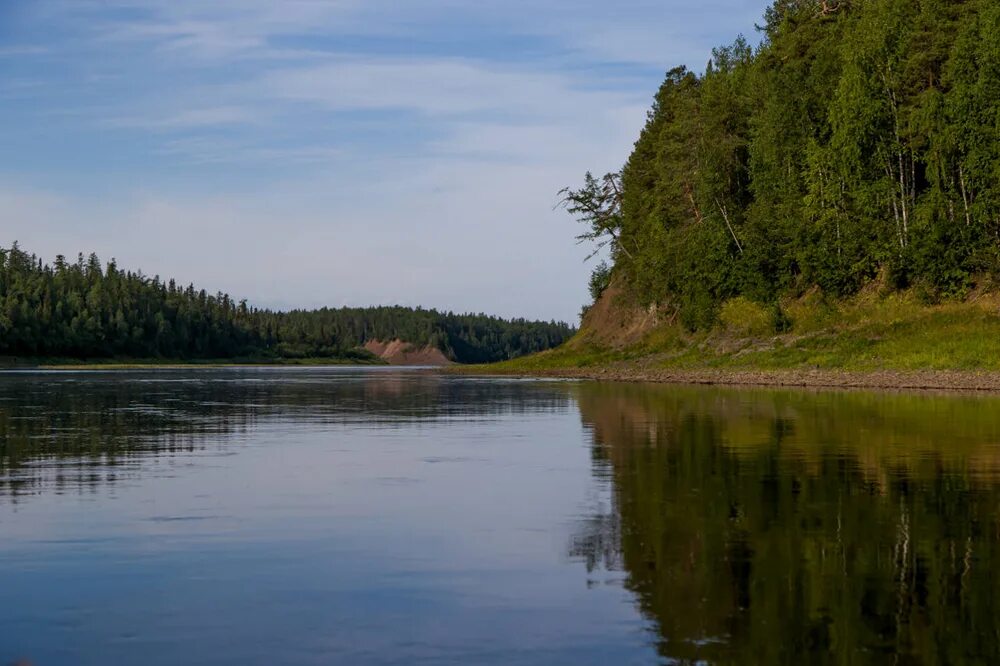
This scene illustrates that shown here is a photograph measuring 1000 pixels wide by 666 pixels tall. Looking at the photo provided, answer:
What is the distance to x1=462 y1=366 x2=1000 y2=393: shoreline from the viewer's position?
194 feet

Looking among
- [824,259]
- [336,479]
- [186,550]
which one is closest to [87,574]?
[186,550]

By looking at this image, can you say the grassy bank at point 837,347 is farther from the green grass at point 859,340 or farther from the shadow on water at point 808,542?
the shadow on water at point 808,542

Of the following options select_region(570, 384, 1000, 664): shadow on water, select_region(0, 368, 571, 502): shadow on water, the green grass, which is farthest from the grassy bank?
select_region(570, 384, 1000, 664): shadow on water

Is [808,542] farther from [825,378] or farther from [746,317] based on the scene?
[746,317]

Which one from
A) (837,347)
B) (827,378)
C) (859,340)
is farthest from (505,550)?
(837,347)

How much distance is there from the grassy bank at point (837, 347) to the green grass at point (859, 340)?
0.24ft

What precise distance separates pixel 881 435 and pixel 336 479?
15.5 metres

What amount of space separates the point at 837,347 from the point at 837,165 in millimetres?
16381

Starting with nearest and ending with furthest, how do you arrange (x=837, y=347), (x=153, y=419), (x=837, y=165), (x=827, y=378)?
(x=153, y=419) < (x=827, y=378) < (x=837, y=347) < (x=837, y=165)

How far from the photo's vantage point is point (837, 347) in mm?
73875

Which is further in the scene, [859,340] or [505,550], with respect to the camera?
[859,340]

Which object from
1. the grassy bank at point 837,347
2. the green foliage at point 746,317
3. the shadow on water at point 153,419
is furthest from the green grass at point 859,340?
the shadow on water at point 153,419

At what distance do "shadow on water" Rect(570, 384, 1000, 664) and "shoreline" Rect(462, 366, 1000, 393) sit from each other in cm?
2947

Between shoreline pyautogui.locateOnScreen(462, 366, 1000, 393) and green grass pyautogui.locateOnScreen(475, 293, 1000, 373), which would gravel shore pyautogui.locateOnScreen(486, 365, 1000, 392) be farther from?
green grass pyautogui.locateOnScreen(475, 293, 1000, 373)
